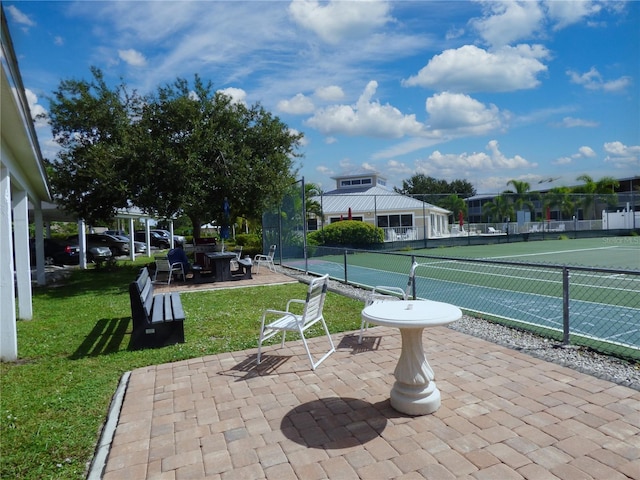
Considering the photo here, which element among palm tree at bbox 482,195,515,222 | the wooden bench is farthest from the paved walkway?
palm tree at bbox 482,195,515,222

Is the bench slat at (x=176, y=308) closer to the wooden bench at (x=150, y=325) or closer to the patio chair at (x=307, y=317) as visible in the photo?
the wooden bench at (x=150, y=325)

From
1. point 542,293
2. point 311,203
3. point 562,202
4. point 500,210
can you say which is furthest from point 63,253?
point 562,202

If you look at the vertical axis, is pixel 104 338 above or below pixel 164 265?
below

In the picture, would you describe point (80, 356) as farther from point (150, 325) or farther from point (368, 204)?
point (368, 204)

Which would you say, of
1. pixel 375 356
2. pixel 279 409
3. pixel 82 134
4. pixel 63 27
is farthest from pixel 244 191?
pixel 279 409

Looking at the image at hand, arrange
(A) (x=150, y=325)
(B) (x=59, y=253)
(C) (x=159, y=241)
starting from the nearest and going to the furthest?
(A) (x=150, y=325), (B) (x=59, y=253), (C) (x=159, y=241)

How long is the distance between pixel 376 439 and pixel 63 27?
27.3ft

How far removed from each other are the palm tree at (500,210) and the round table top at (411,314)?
35080 millimetres

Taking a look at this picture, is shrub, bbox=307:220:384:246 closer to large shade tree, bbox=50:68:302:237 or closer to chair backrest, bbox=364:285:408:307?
large shade tree, bbox=50:68:302:237

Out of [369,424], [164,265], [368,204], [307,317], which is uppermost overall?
[368,204]

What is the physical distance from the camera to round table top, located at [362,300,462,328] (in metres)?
3.41

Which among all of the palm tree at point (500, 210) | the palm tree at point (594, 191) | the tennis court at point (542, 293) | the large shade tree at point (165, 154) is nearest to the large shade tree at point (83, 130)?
the large shade tree at point (165, 154)

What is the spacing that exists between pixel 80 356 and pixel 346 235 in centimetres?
2054

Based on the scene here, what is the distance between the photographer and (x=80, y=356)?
578cm
